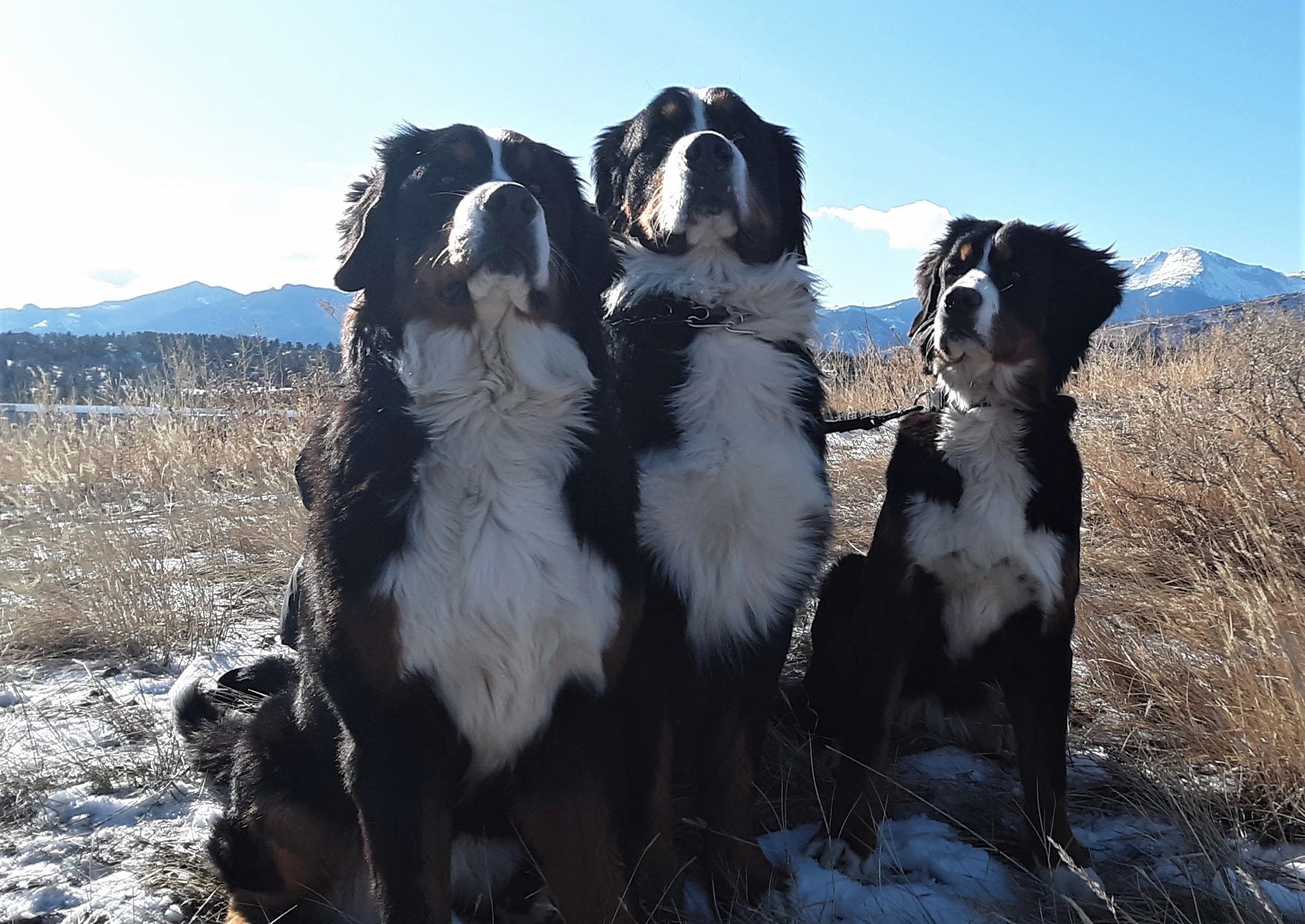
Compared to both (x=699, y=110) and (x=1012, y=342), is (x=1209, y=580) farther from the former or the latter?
(x=699, y=110)

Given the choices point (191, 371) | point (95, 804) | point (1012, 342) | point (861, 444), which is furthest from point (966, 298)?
point (191, 371)

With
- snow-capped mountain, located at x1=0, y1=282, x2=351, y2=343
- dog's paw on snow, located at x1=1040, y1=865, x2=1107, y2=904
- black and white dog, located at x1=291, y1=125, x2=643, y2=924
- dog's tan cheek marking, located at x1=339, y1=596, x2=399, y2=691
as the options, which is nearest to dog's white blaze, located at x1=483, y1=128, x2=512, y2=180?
black and white dog, located at x1=291, y1=125, x2=643, y2=924

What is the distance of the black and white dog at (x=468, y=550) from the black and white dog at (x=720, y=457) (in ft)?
0.93

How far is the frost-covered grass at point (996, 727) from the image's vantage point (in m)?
2.25

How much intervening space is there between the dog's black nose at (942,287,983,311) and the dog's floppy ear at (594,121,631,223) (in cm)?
122

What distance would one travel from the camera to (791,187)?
309 cm

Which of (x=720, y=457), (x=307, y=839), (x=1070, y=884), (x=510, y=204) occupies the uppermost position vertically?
(x=510, y=204)

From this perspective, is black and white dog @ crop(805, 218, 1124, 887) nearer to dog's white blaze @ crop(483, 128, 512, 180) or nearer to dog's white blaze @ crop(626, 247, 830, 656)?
dog's white blaze @ crop(626, 247, 830, 656)

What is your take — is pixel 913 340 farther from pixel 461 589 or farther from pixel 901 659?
pixel 461 589

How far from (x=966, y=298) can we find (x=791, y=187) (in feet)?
2.52

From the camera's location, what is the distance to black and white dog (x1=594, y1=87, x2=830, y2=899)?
2.43m

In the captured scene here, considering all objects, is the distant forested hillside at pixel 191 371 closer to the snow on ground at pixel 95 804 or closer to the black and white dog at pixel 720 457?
the snow on ground at pixel 95 804

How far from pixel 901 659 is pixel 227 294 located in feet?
703

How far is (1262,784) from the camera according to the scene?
2457 mm
